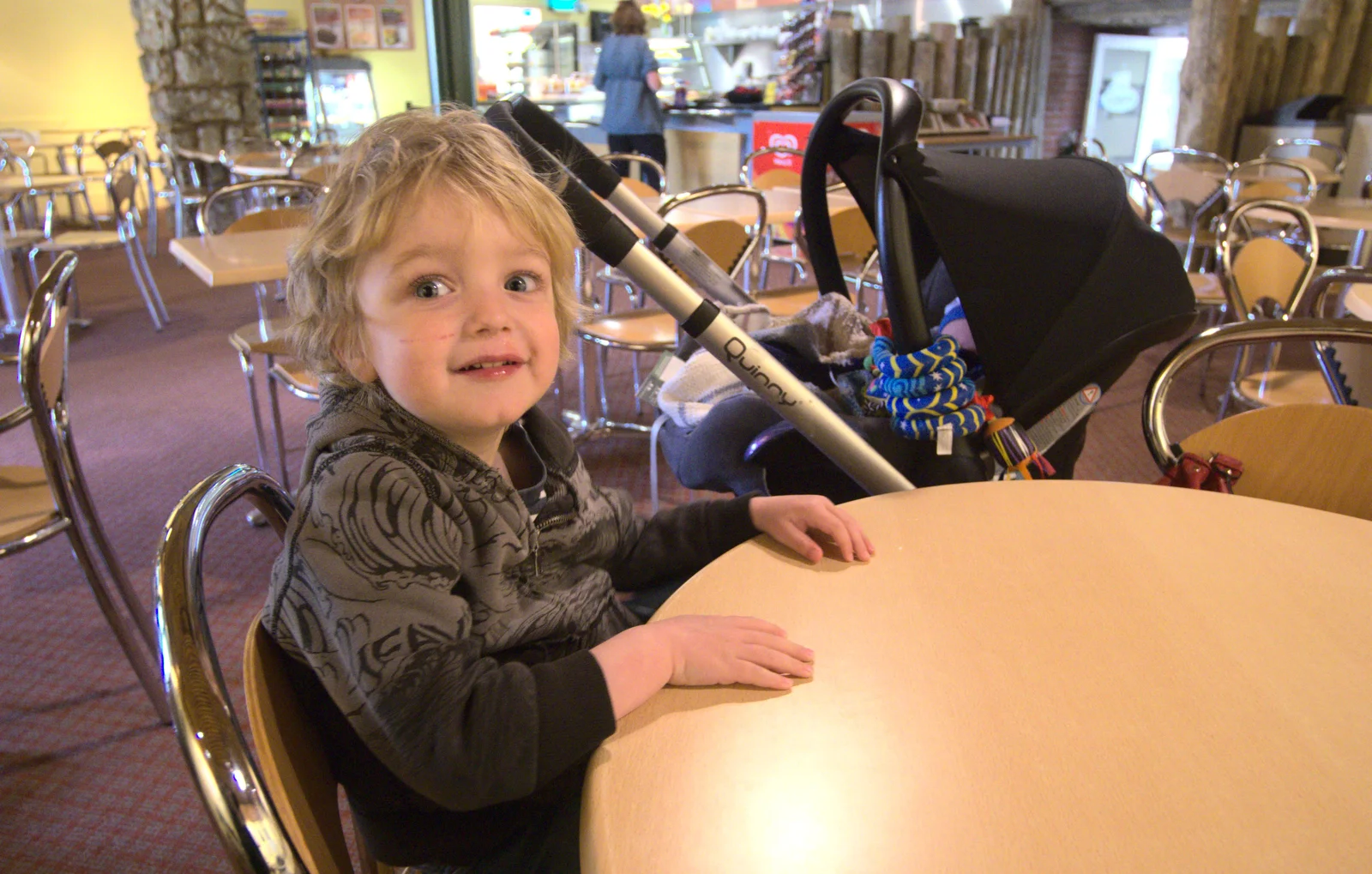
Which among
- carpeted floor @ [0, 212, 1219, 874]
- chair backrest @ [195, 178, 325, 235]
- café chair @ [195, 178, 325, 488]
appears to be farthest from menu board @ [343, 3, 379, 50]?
café chair @ [195, 178, 325, 488]

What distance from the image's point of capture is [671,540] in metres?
1.07

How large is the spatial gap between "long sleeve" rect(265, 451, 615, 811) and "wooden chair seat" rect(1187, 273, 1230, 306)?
308cm

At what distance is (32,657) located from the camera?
6.69 ft

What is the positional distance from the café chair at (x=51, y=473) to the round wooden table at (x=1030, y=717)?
51.2 inches

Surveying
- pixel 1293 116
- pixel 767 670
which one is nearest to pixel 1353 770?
pixel 767 670

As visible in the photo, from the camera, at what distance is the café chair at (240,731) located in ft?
1.57

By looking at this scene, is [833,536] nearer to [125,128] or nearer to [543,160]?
[543,160]

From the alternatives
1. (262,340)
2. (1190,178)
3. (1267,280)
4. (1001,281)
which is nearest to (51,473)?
(262,340)

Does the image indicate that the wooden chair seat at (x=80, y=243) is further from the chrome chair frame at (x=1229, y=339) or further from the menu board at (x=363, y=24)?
the menu board at (x=363, y=24)

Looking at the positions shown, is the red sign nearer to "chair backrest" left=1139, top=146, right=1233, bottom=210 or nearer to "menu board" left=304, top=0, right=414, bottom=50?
"chair backrest" left=1139, top=146, right=1233, bottom=210

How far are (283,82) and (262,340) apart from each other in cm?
788

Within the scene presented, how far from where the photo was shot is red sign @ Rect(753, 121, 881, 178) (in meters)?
6.17

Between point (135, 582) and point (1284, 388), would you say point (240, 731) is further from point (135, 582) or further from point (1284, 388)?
point (1284, 388)

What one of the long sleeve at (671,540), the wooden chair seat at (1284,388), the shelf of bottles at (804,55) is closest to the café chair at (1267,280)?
the wooden chair seat at (1284,388)
